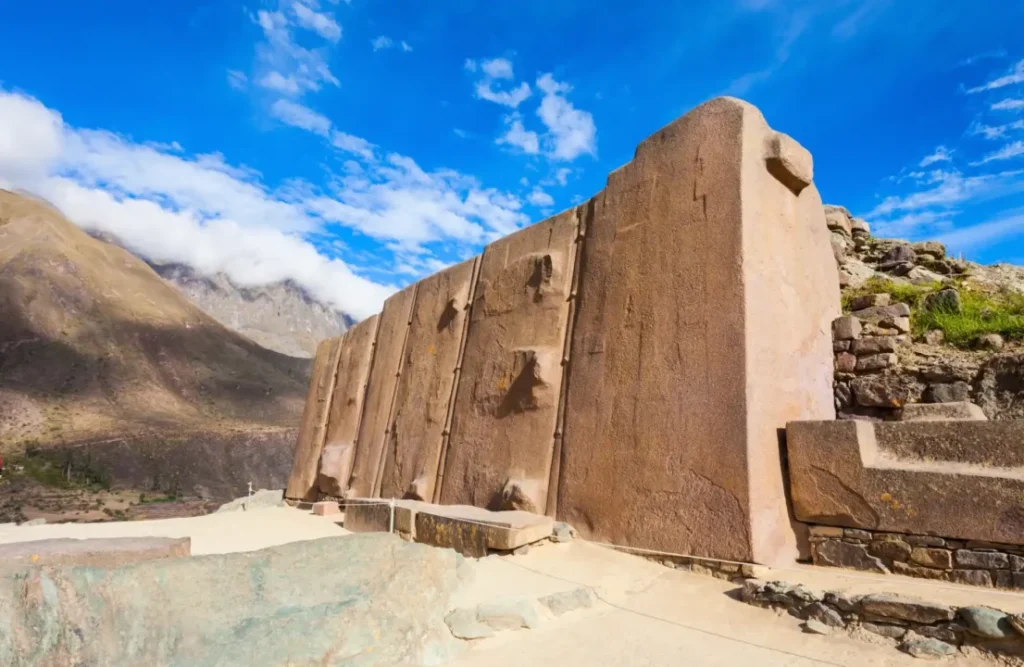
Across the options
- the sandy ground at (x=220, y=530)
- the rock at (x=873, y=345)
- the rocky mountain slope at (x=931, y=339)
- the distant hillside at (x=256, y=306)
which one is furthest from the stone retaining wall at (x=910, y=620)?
the distant hillside at (x=256, y=306)

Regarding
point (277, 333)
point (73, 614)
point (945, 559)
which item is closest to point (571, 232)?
point (945, 559)

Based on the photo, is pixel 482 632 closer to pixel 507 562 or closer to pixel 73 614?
pixel 507 562

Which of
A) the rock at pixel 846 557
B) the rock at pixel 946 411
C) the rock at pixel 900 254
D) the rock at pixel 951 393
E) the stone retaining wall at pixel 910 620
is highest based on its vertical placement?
the rock at pixel 900 254

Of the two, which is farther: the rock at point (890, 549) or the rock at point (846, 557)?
the rock at point (846, 557)

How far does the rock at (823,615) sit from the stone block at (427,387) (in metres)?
5.32

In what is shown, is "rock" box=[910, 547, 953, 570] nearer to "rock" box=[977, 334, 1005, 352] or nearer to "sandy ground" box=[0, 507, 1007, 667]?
"sandy ground" box=[0, 507, 1007, 667]

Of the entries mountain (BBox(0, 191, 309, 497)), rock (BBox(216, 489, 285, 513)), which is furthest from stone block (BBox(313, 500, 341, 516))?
mountain (BBox(0, 191, 309, 497))

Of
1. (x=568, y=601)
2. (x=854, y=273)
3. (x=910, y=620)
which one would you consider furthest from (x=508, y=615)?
(x=854, y=273)

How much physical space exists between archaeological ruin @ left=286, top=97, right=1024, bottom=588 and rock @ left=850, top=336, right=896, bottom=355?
0.06ft

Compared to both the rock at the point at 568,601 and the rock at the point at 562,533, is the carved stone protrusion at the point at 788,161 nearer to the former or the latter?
the rock at the point at 562,533

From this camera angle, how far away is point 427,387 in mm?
9250

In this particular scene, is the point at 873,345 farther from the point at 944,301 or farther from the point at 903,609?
the point at 903,609

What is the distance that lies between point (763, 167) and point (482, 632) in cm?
448

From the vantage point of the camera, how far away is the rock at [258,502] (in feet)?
41.5
